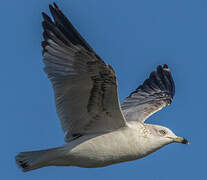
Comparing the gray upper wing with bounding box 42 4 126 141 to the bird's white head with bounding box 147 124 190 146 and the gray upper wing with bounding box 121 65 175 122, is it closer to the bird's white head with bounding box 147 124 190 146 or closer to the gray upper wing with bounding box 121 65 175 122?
the bird's white head with bounding box 147 124 190 146

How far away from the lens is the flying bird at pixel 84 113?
777 centimetres

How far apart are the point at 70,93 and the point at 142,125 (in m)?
1.39

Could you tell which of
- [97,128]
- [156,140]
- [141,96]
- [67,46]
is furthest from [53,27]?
[141,96]

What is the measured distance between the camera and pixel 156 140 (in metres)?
8.59

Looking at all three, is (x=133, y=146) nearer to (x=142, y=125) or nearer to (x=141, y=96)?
(x=142, y=125)

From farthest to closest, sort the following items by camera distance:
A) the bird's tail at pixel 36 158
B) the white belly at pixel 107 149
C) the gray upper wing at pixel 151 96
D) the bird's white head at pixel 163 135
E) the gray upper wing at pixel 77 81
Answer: the gray upper wing at pixel 151 96 < the bird's white head at pixel 163 135 < the white belly at pixel 107 149 < the bird's tail at pixel 36 158 < the gray upper wing at pixel 77 81

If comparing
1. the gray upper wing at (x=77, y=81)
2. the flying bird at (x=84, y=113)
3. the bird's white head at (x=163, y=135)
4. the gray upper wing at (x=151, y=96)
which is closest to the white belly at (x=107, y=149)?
the flying bird at (x=84, y=113)

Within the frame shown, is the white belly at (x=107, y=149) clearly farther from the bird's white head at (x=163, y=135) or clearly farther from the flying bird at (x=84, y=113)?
the bird's white head at (x=163, y=135)

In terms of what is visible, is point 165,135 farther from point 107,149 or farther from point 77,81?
point 77,81

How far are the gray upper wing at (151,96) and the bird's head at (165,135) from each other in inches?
41.3

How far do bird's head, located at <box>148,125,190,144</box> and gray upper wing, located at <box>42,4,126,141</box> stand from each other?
77cm

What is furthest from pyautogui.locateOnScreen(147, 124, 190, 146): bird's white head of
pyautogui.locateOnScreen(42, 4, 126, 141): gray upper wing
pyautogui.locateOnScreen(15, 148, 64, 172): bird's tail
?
pyautogui.locateOnScreen(15, 148, 64, 172): bird's tail

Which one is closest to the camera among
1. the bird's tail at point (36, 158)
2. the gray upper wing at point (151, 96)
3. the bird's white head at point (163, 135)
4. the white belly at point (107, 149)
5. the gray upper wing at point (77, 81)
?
the gray upper wing at point (77, 81)

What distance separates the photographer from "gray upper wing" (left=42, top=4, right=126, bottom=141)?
773cm
